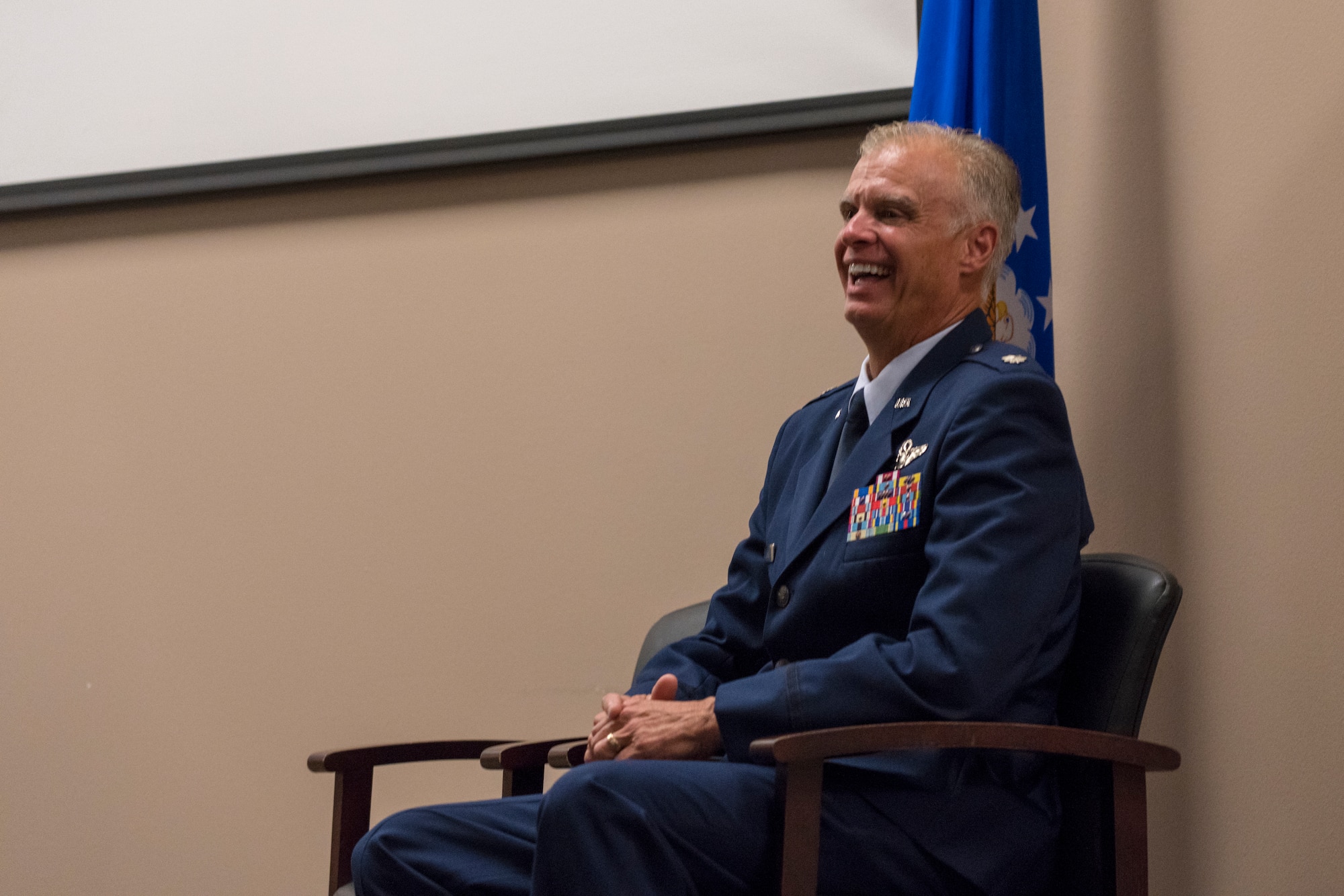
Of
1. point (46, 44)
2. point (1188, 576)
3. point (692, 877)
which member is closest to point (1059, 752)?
point (692, 877)

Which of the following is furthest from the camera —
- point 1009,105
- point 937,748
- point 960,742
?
point 1009,105

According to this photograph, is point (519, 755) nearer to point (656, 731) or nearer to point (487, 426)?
point (656, 731)

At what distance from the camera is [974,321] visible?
5.63 feet

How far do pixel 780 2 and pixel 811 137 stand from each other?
274 mm

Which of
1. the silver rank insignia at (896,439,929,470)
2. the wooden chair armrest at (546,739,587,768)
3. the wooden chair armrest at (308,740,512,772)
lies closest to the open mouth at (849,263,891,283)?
→ the silver rank insignia at (896,439,929,470)

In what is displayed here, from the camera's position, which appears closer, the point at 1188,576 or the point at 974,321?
the point at 974,321

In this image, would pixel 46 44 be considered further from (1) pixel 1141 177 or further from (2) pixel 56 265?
(1) pixel 1141 177

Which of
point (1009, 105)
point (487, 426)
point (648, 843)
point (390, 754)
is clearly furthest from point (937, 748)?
point (487, 426)

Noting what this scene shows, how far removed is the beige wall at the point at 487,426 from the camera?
196cm

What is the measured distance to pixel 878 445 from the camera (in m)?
1.64

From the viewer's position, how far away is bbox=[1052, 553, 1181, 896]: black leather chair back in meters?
1.40

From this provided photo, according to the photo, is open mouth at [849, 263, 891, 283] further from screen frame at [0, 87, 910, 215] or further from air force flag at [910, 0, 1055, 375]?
screen frame at [0, 87, 910, 215]

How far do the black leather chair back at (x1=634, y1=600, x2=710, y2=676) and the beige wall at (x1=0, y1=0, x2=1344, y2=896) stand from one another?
0.79 ft

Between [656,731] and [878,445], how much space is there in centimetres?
47
